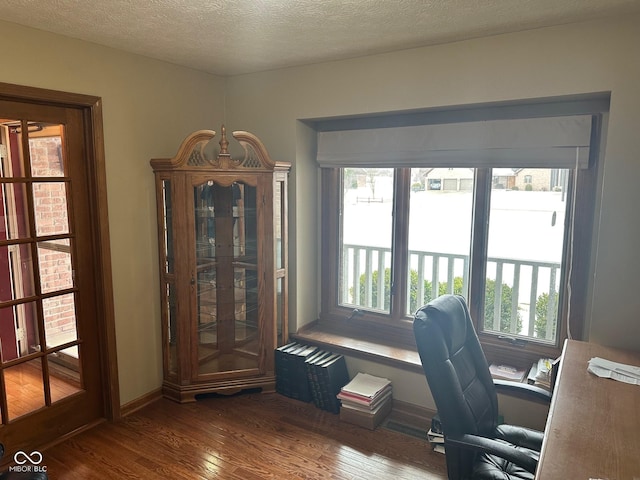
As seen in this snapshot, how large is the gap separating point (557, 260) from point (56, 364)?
3.06 m

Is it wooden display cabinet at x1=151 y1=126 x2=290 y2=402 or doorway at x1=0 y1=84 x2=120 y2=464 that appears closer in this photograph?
doorway at x1=0 y1=84 x2=120 y2=464

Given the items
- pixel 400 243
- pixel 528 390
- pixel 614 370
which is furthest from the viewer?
pixel 400 243

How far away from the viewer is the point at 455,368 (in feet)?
6.44

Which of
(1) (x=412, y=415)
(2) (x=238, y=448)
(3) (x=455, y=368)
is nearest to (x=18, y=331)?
(2) (x=238, y=448)

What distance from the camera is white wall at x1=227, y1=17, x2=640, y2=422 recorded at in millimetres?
2193

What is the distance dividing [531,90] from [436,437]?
2023 millimetres

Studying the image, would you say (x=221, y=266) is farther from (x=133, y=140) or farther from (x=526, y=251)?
(x=526, y=251)

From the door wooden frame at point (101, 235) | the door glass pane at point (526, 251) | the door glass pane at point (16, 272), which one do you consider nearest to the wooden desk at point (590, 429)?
the door glass pane at point (526, 251)

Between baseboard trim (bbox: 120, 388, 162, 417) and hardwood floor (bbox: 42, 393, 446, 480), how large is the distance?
0.05 metres

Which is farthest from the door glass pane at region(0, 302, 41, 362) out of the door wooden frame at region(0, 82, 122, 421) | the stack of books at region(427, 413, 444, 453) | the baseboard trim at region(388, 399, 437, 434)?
the stack of books at region(427, 413, 444, 453)

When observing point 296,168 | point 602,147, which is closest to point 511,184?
point 602,147

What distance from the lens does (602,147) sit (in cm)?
241

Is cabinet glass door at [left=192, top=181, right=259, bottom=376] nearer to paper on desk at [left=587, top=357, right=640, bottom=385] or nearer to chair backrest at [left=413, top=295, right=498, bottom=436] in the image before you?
chair backrest at [left=413, top=295, right=498, bottom=436]

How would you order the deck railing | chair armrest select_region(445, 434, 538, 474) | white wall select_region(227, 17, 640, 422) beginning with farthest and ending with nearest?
1. the deck railing
2. white wall select_region(227, 17, 640, 422)
3. chair armrest select_region(445, 434, 538, 474)
